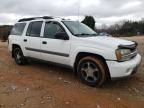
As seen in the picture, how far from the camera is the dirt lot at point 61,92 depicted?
5.19m

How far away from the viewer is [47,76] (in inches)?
291

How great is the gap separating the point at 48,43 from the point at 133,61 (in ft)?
8.18

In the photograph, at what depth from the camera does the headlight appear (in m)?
5.75

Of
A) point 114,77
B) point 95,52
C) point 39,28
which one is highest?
point 39,28

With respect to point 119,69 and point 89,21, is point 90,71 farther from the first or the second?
point 89,21

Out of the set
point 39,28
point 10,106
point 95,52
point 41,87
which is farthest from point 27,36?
point 10,106

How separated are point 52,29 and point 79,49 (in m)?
1.36

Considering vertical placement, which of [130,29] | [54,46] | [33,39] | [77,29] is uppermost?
[77,29]

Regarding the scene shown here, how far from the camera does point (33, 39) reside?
787 centimetres

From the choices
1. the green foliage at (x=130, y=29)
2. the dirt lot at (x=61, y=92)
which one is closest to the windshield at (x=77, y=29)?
Answer: the dirt lot at (x=61, y=92)

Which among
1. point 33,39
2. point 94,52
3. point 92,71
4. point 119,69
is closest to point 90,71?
point 92,71

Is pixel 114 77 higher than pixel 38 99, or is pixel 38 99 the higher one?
pixel 114 77

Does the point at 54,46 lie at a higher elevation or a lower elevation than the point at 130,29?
lower

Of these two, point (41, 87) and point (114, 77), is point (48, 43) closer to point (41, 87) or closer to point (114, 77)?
point (41, 87)
